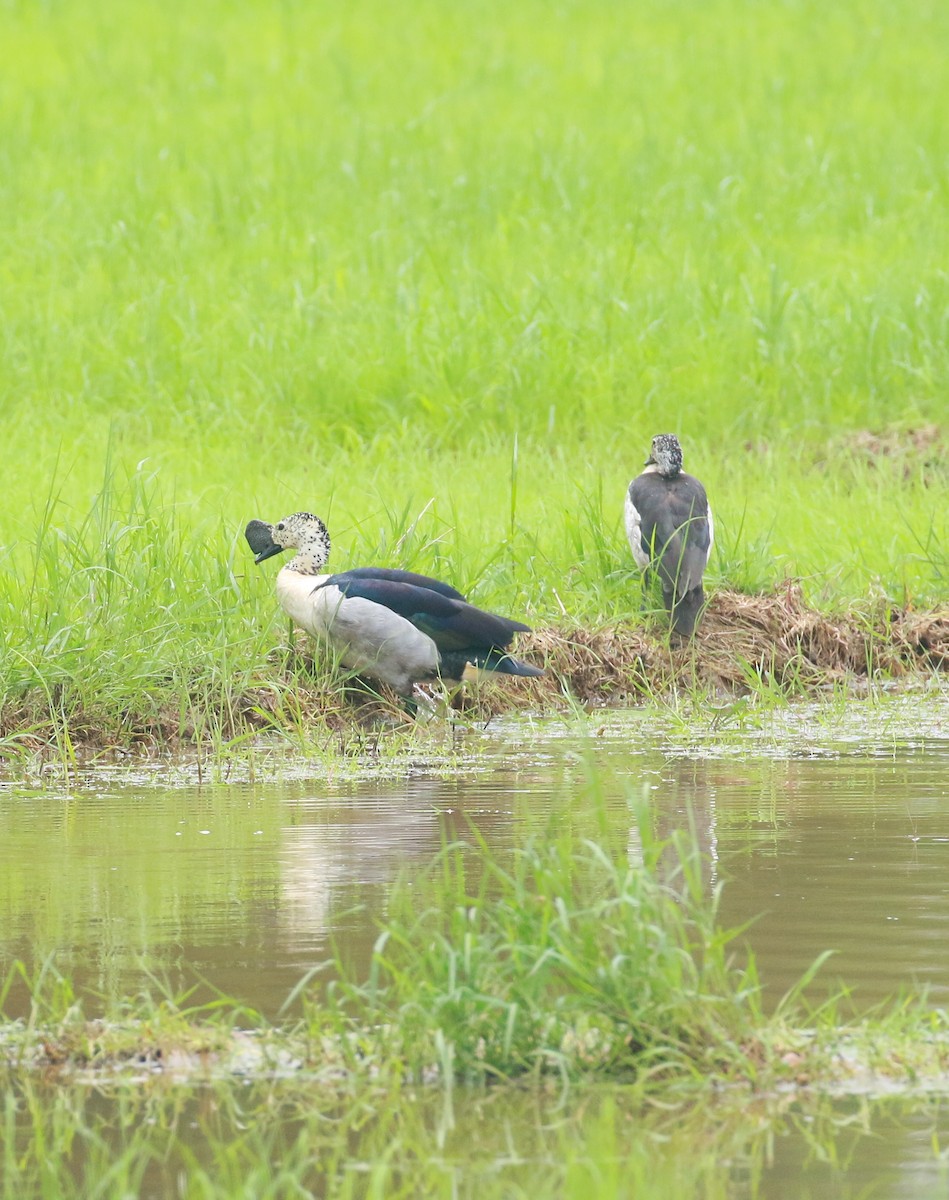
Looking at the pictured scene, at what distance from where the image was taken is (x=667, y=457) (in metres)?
10.0

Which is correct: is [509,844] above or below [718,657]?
below

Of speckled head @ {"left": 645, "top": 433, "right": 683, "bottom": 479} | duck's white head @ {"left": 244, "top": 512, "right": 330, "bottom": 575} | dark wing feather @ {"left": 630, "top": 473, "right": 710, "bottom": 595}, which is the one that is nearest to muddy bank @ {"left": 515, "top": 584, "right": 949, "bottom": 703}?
dark wing feather @ {"left": 630, "top": 473, "right": 710, "bottom": 595}

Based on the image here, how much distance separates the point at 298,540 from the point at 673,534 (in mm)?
1592

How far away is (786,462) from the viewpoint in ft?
42.7

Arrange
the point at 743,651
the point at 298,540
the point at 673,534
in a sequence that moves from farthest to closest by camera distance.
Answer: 1. the point at 743,651
2. the point at 673,534
3. the point at 298,540

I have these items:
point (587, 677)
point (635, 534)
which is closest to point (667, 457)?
point (635, 534)

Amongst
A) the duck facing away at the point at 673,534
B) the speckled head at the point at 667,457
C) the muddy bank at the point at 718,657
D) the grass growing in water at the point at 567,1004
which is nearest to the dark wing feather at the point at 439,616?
the muddy bank at the point at 718,657

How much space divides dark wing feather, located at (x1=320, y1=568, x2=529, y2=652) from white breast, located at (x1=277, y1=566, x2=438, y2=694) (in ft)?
0.12

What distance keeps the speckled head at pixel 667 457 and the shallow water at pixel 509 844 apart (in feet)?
5.61

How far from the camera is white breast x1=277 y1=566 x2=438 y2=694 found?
8320 millimetres

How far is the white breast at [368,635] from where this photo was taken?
27.3 ft

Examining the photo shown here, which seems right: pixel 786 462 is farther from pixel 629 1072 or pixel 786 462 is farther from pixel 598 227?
pixel 629 1072

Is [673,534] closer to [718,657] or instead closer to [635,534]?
[635,534]

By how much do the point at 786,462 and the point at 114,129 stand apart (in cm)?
1021
